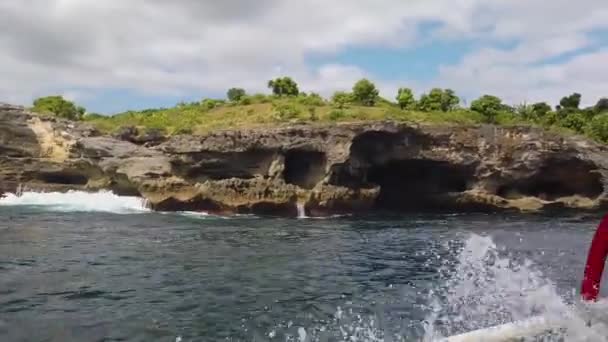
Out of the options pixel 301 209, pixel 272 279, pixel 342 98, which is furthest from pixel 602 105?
pixel 272 279

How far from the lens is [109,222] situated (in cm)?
3244

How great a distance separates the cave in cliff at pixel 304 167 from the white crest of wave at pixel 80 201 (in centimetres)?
1076

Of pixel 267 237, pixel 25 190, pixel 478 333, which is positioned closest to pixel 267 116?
pixel 25 190

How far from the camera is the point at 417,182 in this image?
5003 cm

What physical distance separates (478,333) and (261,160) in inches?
1454

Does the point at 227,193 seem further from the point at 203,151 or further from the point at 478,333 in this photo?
the point at 478,333

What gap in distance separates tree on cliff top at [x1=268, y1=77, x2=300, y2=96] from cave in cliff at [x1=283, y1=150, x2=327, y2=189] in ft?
93.0

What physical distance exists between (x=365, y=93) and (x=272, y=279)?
4835 centimetres

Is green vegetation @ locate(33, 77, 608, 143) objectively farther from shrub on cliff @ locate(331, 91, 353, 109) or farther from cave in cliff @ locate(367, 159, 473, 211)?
cave in cliff @ locate(367, 159, 473, 211)

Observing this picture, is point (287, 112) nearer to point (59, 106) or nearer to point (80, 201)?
point (80, 201)

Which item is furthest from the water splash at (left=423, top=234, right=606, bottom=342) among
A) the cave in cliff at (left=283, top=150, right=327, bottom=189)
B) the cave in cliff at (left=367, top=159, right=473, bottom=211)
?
the cave in cliff at (left=367, top=159, right=473, bottom=211)

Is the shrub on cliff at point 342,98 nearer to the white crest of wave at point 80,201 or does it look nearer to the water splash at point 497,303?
the white crest of wave at point 80,201

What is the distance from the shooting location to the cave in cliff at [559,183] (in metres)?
44.3

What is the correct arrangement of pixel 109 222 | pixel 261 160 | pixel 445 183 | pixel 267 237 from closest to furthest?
pixel 267 237, pixel 109 222, pixel 261 160, pixel 445 183
